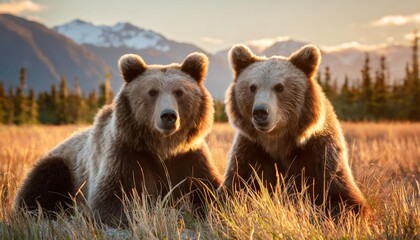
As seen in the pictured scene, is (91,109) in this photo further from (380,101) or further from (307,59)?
(307,59)

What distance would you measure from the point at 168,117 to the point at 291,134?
1057 mm

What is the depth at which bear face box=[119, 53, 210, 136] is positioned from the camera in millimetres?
4445

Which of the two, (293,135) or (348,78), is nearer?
(293,135)

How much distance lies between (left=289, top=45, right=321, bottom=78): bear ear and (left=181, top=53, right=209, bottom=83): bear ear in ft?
2.88

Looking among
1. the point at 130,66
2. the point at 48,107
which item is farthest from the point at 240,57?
the point at 48,107

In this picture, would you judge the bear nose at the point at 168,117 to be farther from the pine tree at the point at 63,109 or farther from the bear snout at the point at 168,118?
the pine tree at the point at 63,109

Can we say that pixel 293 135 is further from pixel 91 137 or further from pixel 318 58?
pixel 91 137

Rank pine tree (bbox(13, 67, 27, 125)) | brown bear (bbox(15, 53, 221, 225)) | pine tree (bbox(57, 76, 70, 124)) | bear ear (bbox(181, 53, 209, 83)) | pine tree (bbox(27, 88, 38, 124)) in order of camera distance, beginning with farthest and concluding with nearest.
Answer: pine tree (bbox(57, 76, 70, 124))
pine tree (bbox(27, 88, 38, 124))
pine tree (bbox(13, 67, 27, 125))
bear ear (bbox(181, 53, 209, 83))
brown bear (bbox(15, 53, 221, 225))

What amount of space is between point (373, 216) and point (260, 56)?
1816 millimetres

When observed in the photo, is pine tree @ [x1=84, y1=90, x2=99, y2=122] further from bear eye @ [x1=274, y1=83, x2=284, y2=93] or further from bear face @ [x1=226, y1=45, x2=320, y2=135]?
bear eye @ [x1=274, y1=83, x2=284, y2=93]

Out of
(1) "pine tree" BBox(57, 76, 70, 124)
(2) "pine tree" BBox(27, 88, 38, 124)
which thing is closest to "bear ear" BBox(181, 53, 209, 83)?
(2) "pine tree" BBox(27, 88, 38, 124)

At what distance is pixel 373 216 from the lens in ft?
14.3

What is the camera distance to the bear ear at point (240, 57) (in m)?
4.77

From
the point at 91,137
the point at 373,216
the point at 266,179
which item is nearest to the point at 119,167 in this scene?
the point at 91,137
